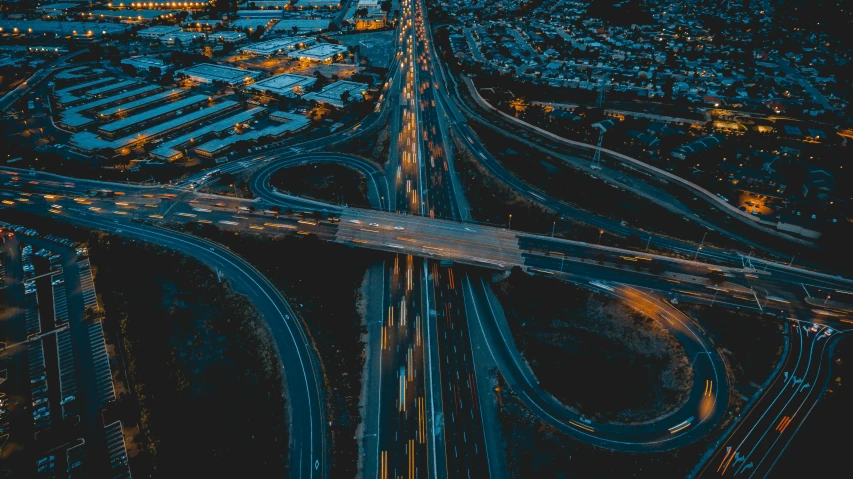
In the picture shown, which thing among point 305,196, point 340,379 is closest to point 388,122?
point 305,196

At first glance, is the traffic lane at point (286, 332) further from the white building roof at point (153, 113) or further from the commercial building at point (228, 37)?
the commercial building at point (228, 37)

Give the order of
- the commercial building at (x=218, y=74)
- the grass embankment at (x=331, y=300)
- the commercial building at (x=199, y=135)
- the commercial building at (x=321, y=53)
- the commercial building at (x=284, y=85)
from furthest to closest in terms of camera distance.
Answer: the commercial building at (x=321, y=53) < the commercial building at (x=218, y=74) < the commercial building at (x=284, y=85) < the commercial building at (x=199, y=135) < the grass embankment at (x=331, y=300)

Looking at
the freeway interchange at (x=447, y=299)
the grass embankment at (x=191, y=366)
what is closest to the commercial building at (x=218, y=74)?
the freeway interchange at (x=447, y=299)

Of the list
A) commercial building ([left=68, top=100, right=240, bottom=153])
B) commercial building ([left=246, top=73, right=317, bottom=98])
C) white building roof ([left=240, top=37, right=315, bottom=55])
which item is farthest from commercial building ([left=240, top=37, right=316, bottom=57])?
commercial building ([left=68, top=100, right=240, bottom=153])

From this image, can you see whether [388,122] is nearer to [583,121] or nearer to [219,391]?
[583,121]

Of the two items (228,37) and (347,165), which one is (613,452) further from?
(228,37)

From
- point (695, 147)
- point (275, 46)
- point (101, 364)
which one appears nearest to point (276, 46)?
point (275, 46)

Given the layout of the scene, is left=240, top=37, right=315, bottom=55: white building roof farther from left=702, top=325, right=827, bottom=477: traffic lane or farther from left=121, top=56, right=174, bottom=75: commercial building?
left=702, top=325, right=827, bottom=477: traffic lane
